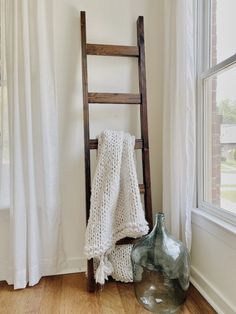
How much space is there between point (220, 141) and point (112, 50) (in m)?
0.93

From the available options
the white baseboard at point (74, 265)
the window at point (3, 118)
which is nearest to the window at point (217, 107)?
the white baseboard at point (74, 265)

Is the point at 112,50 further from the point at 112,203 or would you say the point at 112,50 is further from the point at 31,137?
the point at 112,203

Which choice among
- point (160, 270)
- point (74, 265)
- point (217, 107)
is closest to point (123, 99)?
point (217, 107)

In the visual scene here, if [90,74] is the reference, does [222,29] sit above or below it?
above

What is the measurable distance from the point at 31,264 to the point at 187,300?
99 centimetres

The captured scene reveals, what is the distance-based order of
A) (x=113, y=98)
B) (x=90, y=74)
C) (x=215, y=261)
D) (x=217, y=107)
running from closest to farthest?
(x=215, y=261) → (x=217, y=107) → (x=113, y=98) → (x=90, y=74)

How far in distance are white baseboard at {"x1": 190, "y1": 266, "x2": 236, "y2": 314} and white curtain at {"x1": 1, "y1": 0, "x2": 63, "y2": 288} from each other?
3.18 ft

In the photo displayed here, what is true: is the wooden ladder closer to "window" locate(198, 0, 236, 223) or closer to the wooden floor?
the wooden floor

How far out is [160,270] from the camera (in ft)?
5.05

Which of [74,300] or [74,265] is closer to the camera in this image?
[74,300]

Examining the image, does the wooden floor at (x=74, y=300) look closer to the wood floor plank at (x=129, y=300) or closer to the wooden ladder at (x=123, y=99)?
the wood floor plank at (x=129, y=300)

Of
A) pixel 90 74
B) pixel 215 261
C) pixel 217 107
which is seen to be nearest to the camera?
pixel 215 261

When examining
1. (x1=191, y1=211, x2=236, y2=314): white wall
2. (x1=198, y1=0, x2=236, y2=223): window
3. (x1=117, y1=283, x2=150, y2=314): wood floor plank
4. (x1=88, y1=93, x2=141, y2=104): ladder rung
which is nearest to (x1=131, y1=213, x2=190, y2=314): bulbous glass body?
(x1=117, y1=283, x2=150, y2=314): wood floor plank

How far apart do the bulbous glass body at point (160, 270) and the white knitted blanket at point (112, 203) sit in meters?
0.12
